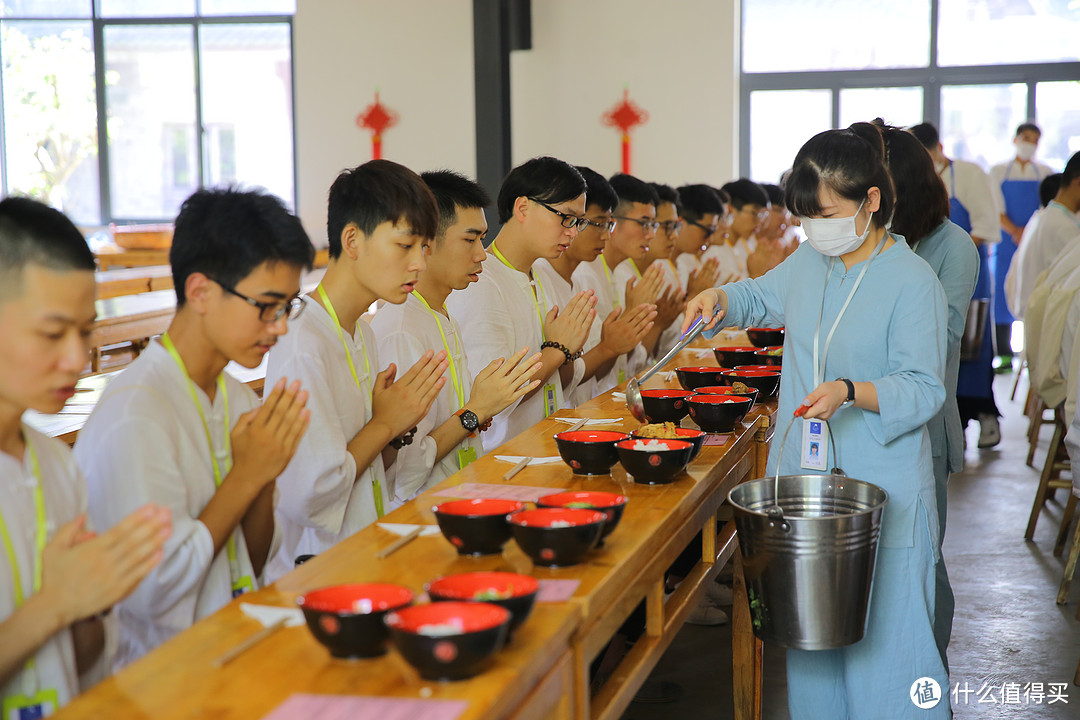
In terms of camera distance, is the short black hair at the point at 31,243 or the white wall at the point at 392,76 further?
the white wall at the point at 392,76

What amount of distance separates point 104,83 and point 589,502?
10.5 meters

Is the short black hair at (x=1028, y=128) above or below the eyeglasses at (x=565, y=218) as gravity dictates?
above

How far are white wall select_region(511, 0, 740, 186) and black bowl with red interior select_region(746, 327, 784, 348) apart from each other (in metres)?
6.03

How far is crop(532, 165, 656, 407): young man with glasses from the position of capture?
3443 mm

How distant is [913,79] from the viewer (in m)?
9.48

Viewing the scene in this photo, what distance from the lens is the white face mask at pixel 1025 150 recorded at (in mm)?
8508

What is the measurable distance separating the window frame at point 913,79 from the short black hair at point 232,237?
28.4 ft

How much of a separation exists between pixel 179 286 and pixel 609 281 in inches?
108

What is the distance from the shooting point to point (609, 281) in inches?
170

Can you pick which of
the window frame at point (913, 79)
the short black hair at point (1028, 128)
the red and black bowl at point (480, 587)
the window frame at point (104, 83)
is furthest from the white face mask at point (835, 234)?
the window frame at point (104, 83)

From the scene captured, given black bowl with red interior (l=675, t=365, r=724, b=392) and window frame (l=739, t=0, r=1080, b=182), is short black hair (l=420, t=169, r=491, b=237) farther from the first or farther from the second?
window frame (l=739, t=0, r=1080, b=182)

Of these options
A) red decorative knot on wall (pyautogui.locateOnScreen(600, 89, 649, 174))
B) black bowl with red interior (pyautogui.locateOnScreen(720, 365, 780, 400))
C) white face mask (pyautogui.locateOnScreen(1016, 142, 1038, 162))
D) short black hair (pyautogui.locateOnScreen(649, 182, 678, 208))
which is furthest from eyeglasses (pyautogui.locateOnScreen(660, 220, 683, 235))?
white face mask (pyautogui.locateOnScreen(1016, 142, 1038, 162))

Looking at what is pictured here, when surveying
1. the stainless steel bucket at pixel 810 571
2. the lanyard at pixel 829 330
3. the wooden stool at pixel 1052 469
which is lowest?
the wooden stool at pixel 1052 469

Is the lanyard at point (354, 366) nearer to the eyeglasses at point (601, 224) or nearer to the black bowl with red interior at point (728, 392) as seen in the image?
the black bowl with red interior at point (728, 392)
